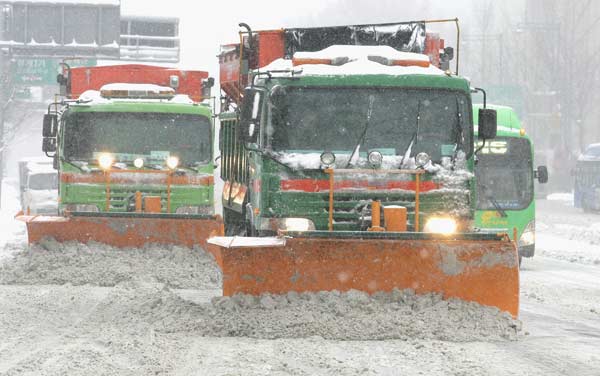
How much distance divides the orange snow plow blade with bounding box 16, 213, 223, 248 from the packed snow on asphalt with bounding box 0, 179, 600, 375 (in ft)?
4.86

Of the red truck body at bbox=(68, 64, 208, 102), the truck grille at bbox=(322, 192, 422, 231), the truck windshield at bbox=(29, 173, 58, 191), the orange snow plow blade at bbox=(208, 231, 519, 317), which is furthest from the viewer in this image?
the truck windshield at bbox=(29, 173, 58, 191)

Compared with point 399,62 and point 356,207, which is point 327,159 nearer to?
point 356,207

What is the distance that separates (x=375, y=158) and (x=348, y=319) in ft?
6.05

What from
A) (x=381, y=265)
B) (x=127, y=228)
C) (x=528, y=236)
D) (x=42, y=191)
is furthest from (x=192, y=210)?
(x=42, y=191)

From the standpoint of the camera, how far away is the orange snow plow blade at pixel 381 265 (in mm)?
11016

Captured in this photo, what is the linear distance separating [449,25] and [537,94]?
27546mm

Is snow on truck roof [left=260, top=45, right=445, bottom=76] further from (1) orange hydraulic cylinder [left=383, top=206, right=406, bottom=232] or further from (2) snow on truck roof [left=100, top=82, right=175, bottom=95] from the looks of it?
(2) snow on truck roof [left=100, top=82, right=175, bottom=95]

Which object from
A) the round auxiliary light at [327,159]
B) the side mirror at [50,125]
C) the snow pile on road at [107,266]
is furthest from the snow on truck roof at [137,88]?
the round auxiliary light at [327,159]

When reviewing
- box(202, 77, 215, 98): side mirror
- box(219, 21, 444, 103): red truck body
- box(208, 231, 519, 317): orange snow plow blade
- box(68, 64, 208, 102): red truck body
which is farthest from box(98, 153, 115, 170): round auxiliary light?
box(208, 231, 519, 317): orange snow plow blade

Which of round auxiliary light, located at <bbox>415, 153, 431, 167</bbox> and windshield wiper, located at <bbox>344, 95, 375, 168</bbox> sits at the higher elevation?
windshield wiper, located at <bbox>344, 95, 375, 168</bbox>

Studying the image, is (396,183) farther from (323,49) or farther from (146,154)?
(146,154)

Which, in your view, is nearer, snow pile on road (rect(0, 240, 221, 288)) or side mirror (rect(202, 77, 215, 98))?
snow pile on road (rect(0, 240, 221, 288))

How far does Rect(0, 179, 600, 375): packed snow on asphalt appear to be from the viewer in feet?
30.5

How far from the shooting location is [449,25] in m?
97.5
